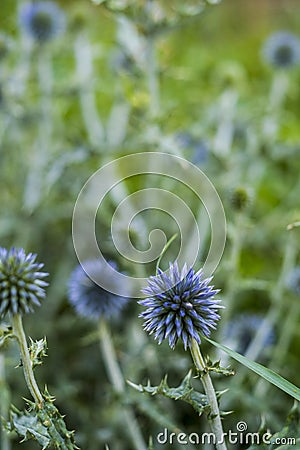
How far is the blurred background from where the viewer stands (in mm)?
1479

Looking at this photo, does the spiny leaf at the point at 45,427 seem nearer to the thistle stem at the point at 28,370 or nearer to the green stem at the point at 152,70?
the thistle stem at the point at 28,370

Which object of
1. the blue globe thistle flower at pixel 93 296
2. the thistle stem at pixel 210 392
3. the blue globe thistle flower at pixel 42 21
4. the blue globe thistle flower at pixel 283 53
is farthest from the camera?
the blue globe thistle flower at pixel 283 53

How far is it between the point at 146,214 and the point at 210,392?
3.80 feet

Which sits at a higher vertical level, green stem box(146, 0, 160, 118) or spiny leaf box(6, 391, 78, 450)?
green stem box(146, 0, 160, 118)

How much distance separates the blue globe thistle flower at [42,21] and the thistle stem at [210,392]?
1430 millimetres

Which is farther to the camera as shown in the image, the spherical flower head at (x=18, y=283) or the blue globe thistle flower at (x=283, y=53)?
the blue globe thistle flower at (x=283, y=53)

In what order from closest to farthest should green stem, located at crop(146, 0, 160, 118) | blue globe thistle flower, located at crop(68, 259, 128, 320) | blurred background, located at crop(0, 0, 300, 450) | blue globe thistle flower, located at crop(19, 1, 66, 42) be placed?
blue globe thistle flower, located at crop(68, 259, 128, 320) → blurred background, located at crop(0, 0, 300, 450) → green stem, located at crop(146, 0, 160, 118) → blue globe thistle flower, located at crop(19, 1, 66, 42)

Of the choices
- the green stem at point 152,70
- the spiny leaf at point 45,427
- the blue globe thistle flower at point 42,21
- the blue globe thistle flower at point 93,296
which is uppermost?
the blue globe thistle flower at point 42,21

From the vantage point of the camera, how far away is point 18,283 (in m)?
0.86

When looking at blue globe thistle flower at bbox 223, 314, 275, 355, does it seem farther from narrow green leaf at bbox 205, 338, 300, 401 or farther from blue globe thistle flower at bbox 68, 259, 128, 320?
narrow green leaf at bbox 205, 338, 300, 401

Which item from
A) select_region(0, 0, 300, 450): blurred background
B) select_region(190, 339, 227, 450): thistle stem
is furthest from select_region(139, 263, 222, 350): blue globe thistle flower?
select_region(0, 0, 300, 450): blurred background

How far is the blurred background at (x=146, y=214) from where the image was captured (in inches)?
58.2

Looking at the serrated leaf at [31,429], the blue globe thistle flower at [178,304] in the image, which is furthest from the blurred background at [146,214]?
the blue globe thistle flower at [178,304]

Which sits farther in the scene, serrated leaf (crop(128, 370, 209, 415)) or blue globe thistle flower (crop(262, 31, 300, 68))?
blue globe thistle flower (crop(262, 31, 300, 68))
